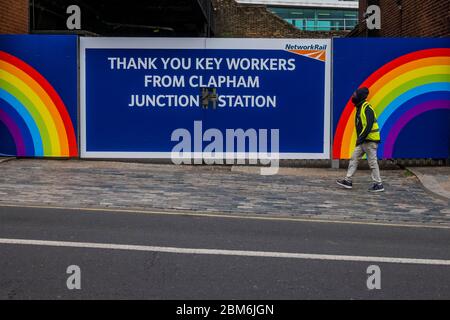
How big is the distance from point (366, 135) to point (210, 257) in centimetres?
510

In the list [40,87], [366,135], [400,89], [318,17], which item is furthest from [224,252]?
[318,17]

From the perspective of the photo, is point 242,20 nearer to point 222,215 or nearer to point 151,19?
point 151,19

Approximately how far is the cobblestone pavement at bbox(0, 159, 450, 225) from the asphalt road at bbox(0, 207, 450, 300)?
2.15 feet

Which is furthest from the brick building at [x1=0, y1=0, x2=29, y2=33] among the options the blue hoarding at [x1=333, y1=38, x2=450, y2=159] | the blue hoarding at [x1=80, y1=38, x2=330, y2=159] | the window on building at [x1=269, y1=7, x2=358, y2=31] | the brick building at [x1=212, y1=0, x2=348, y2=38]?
the window on building at [x1=269, y1=7, x2=358, y2=31]

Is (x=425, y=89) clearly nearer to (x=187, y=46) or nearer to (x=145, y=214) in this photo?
(x=187, y=46)

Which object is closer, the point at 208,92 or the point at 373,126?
the point at 373,126

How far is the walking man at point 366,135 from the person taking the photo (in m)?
10.2

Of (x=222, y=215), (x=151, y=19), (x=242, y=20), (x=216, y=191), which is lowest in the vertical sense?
(x=222, y=215)

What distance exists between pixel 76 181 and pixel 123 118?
247 centimetres

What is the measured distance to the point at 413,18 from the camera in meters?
14.7

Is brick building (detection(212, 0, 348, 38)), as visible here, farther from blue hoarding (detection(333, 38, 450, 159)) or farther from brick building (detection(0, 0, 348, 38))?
blue hoarding (detection(333, 38, 450, 159))

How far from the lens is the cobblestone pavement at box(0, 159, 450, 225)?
8734 mm

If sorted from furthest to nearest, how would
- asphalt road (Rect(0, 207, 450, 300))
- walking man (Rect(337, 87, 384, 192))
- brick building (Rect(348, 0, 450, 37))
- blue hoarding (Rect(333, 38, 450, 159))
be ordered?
brick building (Rect(348, 0, 450, 37)) → blue hoarding (Rect(333, 38, 450, 159)) → walking man (Rect(337, 87, 384, 192)) → asphalt road (Rect(0, 207, 450, 300))

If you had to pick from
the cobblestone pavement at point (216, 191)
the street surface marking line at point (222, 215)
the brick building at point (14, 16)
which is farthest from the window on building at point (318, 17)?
the street surface marking line at point (222, 215)
